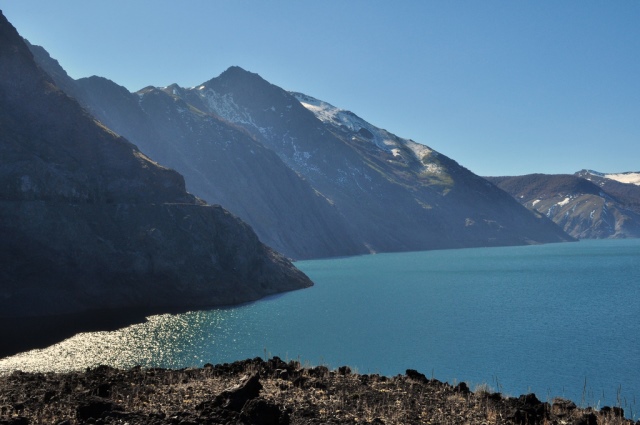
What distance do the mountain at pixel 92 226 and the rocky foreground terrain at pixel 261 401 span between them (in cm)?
5994

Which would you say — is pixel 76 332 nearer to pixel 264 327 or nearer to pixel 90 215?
pixel 264 327

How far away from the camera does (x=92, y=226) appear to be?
3531 inches

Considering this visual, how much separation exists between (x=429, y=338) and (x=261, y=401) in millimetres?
45281

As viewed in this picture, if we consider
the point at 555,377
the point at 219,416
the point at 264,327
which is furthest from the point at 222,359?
the point at 219,416

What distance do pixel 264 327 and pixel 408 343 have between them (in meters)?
20.5

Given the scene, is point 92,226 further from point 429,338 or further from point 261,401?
point 261,401

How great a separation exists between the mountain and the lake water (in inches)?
450

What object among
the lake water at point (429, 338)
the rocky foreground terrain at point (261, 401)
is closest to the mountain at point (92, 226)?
the lake water at point (429, 338)

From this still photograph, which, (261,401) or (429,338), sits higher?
(261,401)

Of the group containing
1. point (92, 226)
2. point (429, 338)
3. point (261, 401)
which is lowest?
point (429, 338)

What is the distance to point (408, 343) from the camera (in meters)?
56.6

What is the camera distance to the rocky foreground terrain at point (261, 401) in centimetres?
1736

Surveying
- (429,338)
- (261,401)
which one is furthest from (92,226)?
(261,401)

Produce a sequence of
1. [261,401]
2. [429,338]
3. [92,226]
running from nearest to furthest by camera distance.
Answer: [261,401], [429,338], [92,226]
